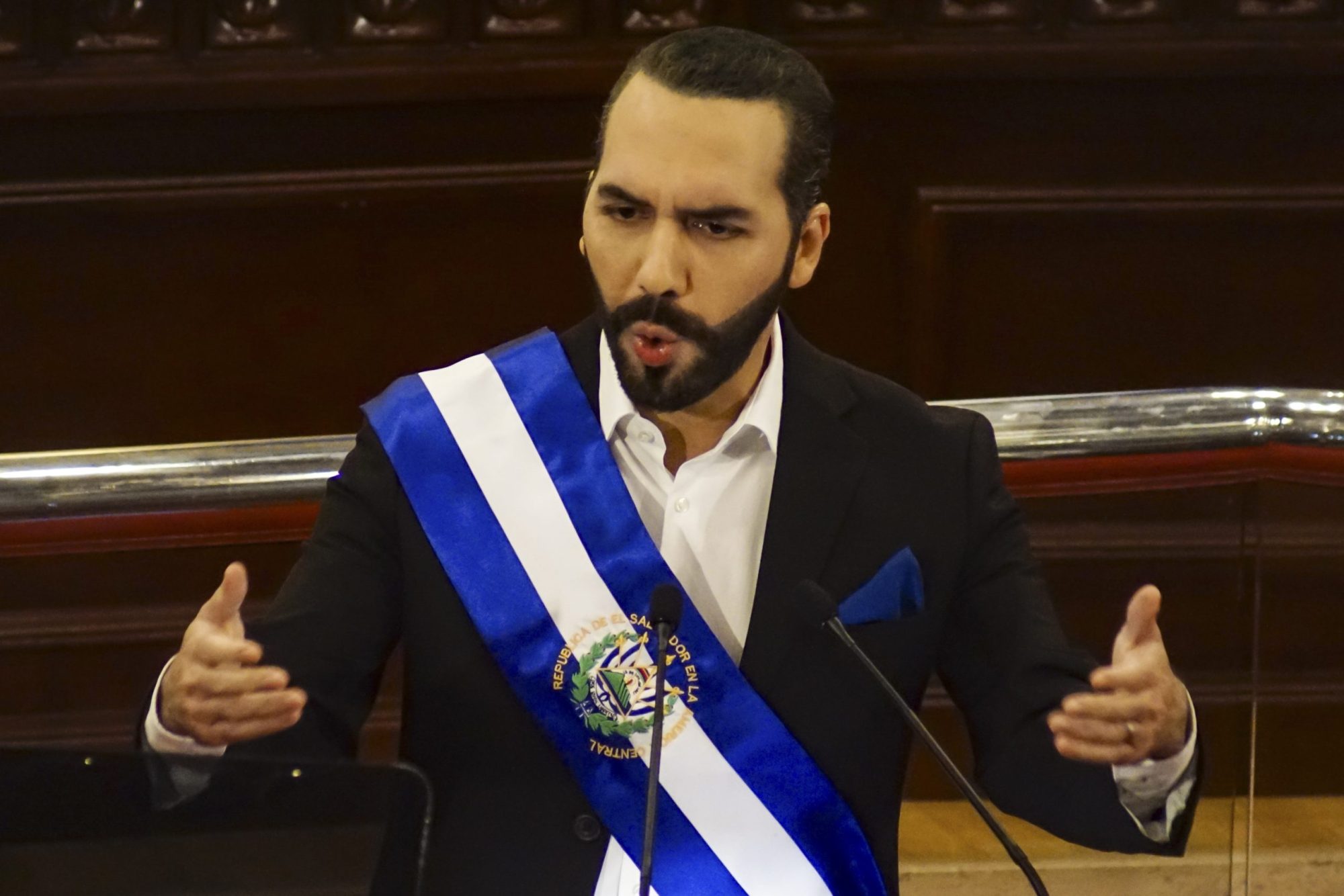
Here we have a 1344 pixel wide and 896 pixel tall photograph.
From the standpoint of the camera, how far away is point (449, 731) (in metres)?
1.39

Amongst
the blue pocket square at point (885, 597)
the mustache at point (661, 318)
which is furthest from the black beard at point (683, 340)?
the blue pocket square at point (885, 597)

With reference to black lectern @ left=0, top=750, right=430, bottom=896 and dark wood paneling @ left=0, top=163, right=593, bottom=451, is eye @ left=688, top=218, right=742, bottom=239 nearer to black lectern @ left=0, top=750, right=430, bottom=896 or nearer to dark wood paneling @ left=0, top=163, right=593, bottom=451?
black lectern @ left=0, top=750, right=430, bottom=896

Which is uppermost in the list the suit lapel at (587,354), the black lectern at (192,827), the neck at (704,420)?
the black lectern at (192,827)

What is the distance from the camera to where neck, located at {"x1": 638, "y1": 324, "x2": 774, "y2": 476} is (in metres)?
1.51

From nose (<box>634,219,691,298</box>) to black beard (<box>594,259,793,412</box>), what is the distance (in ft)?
0.04

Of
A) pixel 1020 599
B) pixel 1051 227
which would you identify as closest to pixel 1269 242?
pixel 1051 227

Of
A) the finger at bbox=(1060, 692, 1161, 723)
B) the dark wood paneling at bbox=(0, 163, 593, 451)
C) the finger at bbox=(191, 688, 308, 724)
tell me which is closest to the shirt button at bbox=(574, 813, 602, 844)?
the finger at bbox=(191, 688, 308, 724)

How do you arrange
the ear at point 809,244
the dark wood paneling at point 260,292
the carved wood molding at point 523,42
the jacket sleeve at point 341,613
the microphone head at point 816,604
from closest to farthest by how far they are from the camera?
1. the microphone head at point 816,604
2. the jacket sleeve at point 341,613
3. the ear at point 809,244
4. the carved wood molding at point 523,42
5. the dark wood paneling at point 260,292

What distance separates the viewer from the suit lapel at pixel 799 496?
4.58ft

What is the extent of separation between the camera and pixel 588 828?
1.36 metres

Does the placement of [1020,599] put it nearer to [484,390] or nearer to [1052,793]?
[1052,793]

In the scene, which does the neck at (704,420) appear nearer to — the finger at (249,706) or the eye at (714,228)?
the eye at (714,228)

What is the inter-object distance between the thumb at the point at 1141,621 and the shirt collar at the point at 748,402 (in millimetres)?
358

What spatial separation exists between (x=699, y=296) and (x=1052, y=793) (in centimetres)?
49
